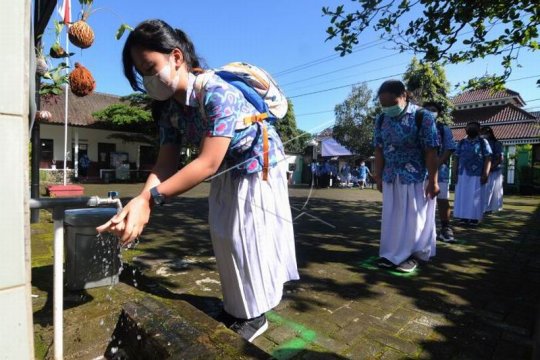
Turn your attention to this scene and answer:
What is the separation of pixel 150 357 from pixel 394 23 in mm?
5822

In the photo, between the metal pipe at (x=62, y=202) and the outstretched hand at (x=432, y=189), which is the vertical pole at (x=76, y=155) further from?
the metal pipe at (x=62, y=202)

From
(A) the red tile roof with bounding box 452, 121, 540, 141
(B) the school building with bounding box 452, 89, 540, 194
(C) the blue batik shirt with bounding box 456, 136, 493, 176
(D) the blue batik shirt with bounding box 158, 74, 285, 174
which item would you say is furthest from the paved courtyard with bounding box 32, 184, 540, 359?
(A) the red tile roof with bounding box 452, 121, 540, 141

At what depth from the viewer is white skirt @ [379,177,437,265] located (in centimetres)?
369

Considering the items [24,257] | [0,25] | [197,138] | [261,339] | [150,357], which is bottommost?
[261,339]

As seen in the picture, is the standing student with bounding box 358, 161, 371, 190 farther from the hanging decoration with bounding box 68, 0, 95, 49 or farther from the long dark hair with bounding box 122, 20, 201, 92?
the long dark hair with bounding box 122, 20, 201, 92

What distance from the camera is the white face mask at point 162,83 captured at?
5.65 feet

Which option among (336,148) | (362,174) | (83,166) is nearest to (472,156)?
(362,174)

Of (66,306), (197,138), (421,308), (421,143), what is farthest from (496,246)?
(66,306)

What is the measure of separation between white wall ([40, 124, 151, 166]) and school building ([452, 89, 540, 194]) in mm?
19690

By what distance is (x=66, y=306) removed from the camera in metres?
2.30

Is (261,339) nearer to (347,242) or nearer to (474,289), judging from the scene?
(474,289)

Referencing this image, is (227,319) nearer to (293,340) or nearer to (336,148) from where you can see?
(293,340)

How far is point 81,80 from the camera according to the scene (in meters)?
3.50

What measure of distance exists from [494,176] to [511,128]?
19093 mm
